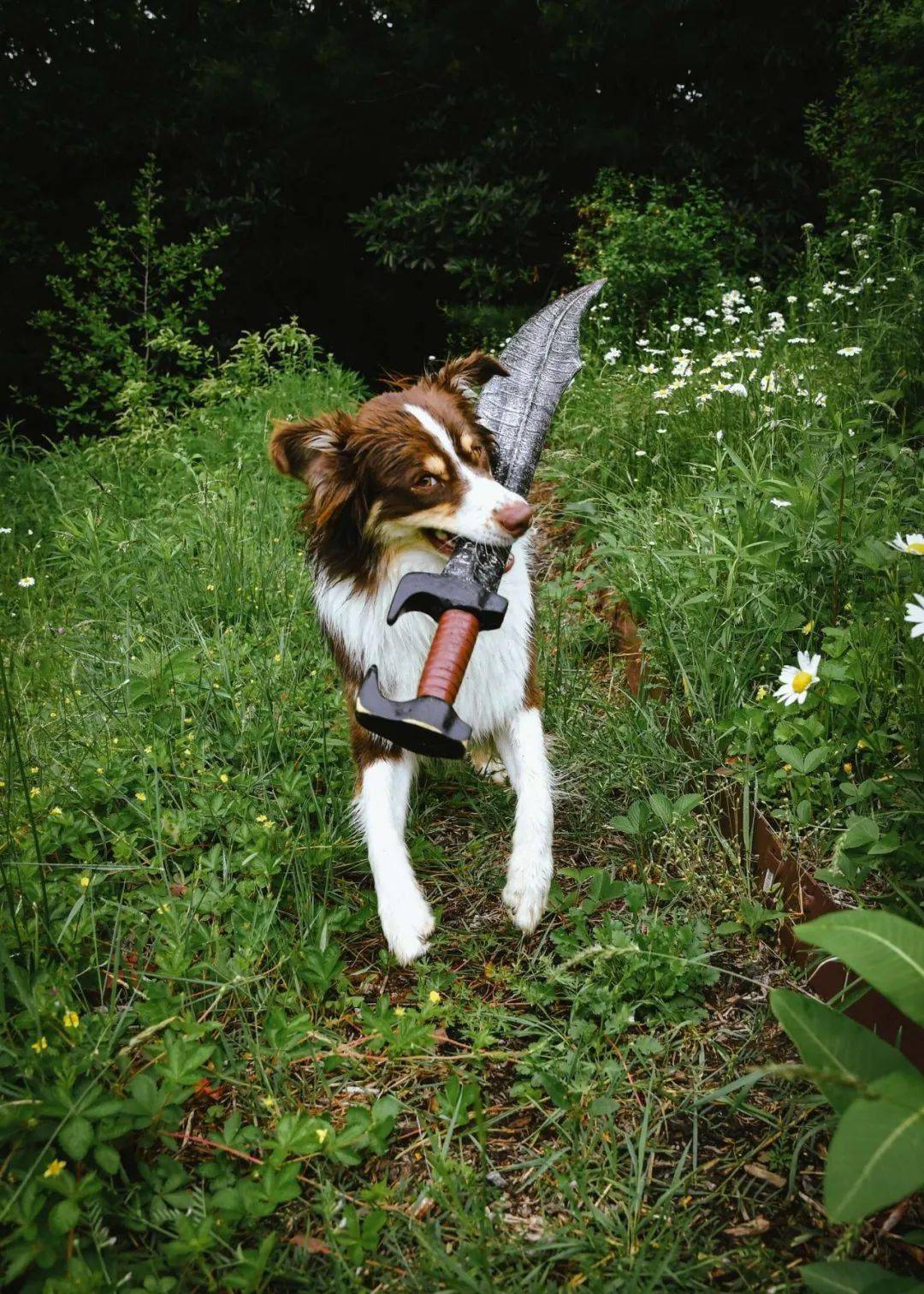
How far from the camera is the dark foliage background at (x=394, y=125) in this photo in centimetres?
758

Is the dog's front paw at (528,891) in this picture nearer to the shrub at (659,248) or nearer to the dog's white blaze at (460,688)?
the dog's white blaze at (460,688)

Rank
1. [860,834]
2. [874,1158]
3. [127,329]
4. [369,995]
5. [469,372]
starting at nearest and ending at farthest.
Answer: [874,1158]
[860,834]
[369,995]
[469,372]
[127,329]

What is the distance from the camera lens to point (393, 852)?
2.25 meters

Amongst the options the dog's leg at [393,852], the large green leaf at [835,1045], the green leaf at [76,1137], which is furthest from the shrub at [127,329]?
the large green leaf at [835,1045]

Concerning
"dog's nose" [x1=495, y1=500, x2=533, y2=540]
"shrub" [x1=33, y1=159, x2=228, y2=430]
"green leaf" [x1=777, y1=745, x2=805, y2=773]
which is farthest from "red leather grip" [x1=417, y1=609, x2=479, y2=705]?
"shrub" [x1=33, y1=159, x2=228, y2=430]

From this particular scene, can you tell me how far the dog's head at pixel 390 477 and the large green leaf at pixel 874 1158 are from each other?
4.96 ft

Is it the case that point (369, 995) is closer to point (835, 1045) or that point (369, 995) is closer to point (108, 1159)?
point (108, 1159)

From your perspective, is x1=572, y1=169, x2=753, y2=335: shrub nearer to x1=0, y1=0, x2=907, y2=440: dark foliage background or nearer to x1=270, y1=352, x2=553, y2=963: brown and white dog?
x1=0, y1=0, x2=907, y2=440: dark foliage background

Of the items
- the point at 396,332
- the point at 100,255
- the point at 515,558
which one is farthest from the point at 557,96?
A: the point at 515,558

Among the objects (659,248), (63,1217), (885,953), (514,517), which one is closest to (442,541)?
(514,517)

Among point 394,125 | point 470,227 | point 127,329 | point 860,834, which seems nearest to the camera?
point 860,834

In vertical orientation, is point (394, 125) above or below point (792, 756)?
above

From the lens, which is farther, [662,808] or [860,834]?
[662,808]

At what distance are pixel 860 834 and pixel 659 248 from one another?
A: 5.64 metres
